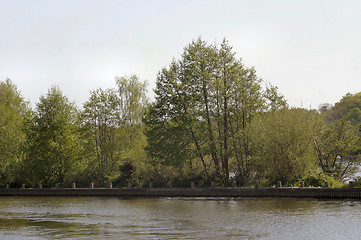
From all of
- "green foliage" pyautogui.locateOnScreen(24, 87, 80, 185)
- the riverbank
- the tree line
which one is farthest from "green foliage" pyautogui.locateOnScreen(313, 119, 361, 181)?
"green foliage" pyautogui.locateOnScreen(24, 87, 80, 185)

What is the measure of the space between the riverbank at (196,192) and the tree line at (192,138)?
6.77 ft

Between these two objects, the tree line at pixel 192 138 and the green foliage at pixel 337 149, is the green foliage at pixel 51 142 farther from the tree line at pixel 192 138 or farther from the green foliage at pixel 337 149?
the green foliage at pixel 337 149

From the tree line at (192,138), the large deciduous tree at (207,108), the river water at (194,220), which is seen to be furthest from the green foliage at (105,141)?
the river water at (194,220)

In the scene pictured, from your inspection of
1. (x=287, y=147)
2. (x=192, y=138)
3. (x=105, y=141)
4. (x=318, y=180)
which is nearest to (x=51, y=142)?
(x=105, y=141)

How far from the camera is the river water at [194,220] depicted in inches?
898

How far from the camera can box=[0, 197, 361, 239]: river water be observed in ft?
74.8

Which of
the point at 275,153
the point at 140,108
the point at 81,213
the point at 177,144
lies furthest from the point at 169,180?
the point at 140,108

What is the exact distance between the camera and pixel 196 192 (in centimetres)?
4481

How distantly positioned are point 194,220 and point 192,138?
66.4 feet

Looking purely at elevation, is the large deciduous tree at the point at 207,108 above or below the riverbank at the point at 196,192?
above

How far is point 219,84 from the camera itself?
46844 millimetres

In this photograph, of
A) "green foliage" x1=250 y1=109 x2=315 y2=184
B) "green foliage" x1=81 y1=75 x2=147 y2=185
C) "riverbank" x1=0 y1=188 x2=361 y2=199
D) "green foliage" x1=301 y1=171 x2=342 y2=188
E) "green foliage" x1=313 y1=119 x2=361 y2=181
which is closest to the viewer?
"riverbank" x1=0 y1=188 x2=361 y2=199

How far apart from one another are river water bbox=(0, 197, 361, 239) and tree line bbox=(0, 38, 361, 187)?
7.03 meters

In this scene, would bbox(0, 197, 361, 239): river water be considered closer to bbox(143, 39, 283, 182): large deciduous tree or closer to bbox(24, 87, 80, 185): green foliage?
bbox(143, 39, 283, 182): large deciduous tree
